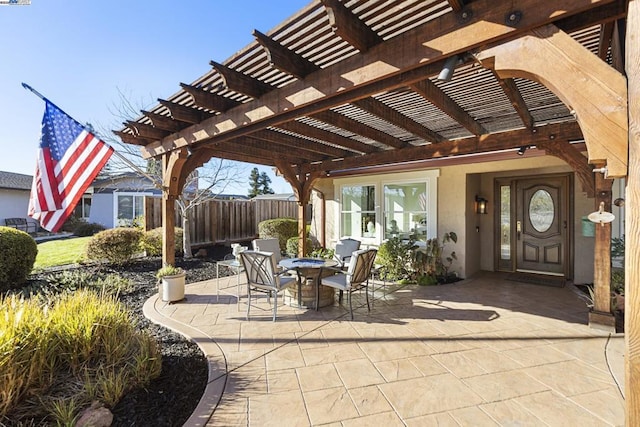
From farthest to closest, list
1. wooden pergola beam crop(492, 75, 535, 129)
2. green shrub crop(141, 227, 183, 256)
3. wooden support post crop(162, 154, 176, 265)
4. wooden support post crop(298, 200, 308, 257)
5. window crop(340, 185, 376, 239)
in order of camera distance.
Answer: green shrub crop(141, 227, 183, 256) < window crop(340, 185, 376, 239) < wooden support post crop(298, 200, 308, 257) < wooden support post crop(162, 154, 176, 265) < wooden pergola beam crop(492, 75, 535, 129)

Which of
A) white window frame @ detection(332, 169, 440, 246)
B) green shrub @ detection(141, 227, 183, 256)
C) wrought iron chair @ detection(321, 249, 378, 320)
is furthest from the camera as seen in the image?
green shrub @ detection(141, 227, 183, 256)

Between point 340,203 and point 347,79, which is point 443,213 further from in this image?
point 347,79

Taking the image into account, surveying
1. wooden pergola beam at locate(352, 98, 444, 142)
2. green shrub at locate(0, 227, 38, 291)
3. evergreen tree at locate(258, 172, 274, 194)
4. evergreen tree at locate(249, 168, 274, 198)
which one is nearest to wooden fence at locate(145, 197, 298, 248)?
green shrub at locate(0, 227, 38, 291)

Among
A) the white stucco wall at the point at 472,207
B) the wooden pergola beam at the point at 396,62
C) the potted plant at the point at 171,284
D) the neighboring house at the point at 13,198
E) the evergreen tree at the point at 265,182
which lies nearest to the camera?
the wooden pergola beam at the point at 396,62

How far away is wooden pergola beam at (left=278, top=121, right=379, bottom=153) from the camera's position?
14.3 ft

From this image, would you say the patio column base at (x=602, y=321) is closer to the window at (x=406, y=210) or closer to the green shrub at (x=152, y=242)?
Answer: the window at (x=406, y=210)

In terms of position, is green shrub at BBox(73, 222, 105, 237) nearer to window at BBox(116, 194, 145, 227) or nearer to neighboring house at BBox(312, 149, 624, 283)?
window at BBox(116, 194, 145, 227)

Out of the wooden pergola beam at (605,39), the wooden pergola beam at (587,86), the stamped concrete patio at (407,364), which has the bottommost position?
the stamped concrete patio at (407,364)

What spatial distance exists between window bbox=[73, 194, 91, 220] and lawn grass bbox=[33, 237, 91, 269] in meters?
6.52

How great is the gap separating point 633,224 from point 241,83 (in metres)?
3.13

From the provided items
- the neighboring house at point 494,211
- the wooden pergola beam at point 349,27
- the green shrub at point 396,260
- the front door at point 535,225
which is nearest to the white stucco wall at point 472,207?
the neighboring house at point 494,211

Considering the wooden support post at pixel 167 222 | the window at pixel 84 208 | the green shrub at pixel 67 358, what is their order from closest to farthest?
the green shrub at pixel 67 358, the wooden support post at pixel 167 222, the window at pixel 84 208

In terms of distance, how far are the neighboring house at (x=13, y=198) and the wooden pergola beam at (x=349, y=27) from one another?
1980cm

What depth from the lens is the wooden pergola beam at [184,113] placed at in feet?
12.3
